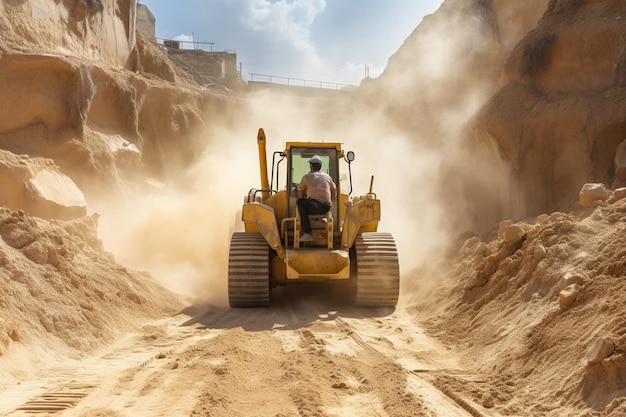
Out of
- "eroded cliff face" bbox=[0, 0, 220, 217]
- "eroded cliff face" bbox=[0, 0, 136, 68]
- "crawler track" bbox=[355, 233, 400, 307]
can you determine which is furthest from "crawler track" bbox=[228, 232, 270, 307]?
"eroded cliff face" bbox=[0, 0, 136, 68]

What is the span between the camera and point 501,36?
60.2 ft

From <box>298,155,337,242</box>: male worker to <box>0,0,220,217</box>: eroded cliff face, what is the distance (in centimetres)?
Result: 612

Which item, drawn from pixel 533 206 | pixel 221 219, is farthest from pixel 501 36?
pixel 221 219

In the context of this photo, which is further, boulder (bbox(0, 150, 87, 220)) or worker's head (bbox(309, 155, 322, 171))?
boulder (bbox(0, 150, 87, 220))

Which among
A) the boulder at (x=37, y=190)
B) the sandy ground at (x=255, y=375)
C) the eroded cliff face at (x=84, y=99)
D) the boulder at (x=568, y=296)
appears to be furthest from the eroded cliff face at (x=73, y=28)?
the boulder at (x=568, y=296)

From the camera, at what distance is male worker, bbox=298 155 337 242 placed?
997cm

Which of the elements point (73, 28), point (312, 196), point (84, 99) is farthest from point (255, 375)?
point (73, 28)

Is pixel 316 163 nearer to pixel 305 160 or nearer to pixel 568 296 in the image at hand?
pixel 305 160

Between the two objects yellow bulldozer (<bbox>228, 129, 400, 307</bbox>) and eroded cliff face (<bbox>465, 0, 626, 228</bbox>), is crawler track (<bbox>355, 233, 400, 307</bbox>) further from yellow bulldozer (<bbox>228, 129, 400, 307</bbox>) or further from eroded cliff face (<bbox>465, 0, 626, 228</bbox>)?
eroded cliff face (<bbox>465, 0, 626, 228</bbox>)

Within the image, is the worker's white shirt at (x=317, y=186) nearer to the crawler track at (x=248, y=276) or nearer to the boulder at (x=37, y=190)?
the crawler track at (x=248, y=276)

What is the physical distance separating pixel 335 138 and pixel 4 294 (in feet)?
63.3

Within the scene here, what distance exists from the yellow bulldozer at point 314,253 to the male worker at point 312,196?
0.12 m

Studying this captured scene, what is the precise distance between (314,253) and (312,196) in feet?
3.26

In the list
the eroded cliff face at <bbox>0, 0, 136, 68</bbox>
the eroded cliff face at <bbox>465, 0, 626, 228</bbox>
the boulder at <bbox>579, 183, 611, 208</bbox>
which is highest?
the eroded cliff face at <bbox>0, 0, 136, 68</bbox>
